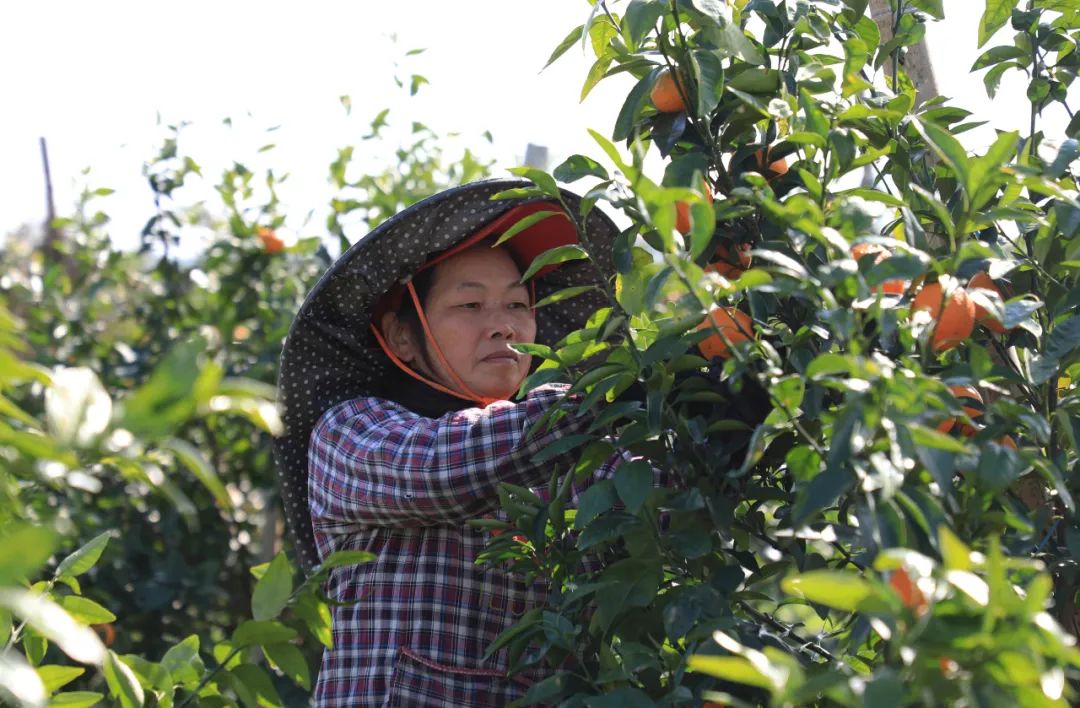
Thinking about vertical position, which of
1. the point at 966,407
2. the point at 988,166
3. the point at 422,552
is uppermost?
the point at 988,166

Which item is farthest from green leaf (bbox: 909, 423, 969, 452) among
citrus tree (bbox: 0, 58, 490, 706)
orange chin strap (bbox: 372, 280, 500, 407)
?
citrus tree (bbox: 0, 58, 490, 706)

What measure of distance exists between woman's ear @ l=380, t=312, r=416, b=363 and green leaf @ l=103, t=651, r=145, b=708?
3.82ft

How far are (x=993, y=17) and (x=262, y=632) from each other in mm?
956

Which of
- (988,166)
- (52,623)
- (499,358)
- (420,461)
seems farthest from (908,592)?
(499,358)

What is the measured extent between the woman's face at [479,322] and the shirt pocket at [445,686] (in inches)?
17.9

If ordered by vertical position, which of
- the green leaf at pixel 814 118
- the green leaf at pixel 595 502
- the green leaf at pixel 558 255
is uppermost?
the green leaf at pixel 814 118

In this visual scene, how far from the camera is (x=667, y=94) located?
1252 mm

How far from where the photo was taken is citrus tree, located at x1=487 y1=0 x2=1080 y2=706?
0.88 m

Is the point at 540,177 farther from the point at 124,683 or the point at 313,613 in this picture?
the point at 124,683

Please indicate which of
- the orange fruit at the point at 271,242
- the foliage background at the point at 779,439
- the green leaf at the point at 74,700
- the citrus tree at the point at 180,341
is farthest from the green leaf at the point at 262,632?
the orange fruit at the point at 271,242

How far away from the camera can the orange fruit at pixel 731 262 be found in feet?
4.00

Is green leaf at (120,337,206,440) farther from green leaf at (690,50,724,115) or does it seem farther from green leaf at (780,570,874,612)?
green leaf at (690,50,724,115)

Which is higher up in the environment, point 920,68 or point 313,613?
point 920,68

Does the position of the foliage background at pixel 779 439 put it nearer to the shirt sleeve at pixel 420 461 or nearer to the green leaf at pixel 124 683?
the green leaf at pixel 124 683
